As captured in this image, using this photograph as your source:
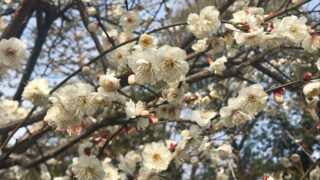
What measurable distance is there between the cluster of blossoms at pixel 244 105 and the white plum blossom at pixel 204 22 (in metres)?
0.43

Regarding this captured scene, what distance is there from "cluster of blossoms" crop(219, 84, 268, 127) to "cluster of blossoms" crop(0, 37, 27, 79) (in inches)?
47.0

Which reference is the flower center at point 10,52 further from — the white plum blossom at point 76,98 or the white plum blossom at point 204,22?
the white plum blossom at point 204,22

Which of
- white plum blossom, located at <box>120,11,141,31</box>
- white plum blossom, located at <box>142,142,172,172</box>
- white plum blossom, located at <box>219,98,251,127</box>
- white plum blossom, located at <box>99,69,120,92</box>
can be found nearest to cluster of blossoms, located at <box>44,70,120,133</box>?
white plum blossom, located at <box>99,69,120,92</box>

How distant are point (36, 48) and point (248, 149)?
595 cm

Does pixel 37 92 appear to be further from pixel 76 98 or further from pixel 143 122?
pixel 143 122

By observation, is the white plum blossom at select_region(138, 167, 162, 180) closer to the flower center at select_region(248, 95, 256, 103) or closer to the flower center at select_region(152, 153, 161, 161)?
the flower center at select_region(152, 153, 161, 161)

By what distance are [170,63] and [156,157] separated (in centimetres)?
56

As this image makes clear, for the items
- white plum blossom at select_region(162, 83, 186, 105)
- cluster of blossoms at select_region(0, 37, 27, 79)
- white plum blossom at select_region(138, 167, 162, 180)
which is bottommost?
white plum blossom at select_region(138, 167, 162, 180)

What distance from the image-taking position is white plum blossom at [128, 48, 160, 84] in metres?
1.51

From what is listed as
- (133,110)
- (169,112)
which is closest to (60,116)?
(133,110)

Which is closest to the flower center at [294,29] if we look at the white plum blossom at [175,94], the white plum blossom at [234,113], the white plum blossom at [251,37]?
the white plum blossom at [251,37]

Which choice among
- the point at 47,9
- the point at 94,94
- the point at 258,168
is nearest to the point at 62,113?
the point at 94,94

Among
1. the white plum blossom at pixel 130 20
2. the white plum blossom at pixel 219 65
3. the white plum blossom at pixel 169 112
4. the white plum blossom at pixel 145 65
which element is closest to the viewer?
the white plum blossom at pixel 145 65

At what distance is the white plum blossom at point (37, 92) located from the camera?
1.54m
